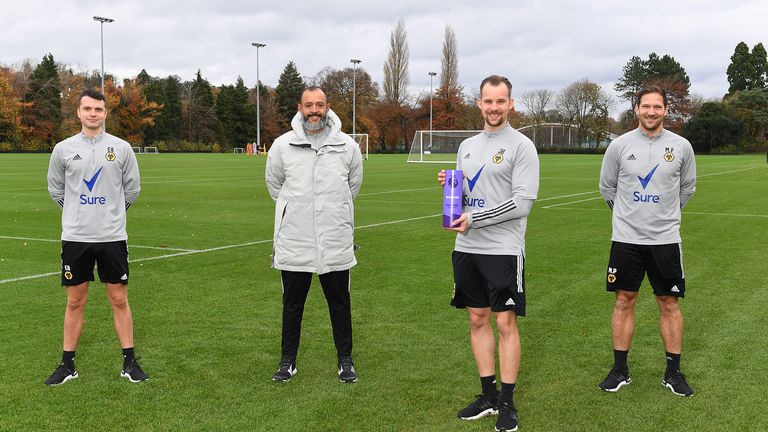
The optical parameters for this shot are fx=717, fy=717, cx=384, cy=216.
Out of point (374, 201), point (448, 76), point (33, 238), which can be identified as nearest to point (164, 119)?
point (448, 76)

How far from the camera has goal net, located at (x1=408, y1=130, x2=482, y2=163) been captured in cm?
5056

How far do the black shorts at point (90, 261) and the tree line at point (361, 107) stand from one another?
73735 mm

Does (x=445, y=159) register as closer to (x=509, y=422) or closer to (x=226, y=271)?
(x=226, y=271)

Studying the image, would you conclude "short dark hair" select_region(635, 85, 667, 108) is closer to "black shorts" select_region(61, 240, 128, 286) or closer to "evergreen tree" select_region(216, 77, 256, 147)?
"black shorts" select_region(61, 240, 128, 286)

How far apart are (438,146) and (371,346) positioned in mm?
46759

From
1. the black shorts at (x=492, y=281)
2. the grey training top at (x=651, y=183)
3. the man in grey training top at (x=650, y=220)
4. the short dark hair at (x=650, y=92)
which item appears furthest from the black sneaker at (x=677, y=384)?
the short dark hair at (x=650, y=92)

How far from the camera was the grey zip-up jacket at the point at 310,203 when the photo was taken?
15.9 feet

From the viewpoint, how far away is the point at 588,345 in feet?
19.1

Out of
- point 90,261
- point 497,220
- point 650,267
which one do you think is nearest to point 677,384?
point 650,267

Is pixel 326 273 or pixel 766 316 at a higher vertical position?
pixel 326 273

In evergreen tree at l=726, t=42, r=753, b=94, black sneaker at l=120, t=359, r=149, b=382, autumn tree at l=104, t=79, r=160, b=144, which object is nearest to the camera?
black sneaker at l=120, t=359, r=149, b=382

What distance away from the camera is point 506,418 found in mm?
4137

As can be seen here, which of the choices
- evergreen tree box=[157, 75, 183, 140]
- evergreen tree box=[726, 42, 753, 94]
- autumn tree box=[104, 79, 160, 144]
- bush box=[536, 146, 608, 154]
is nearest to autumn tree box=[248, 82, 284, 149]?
evergreen tree box=[157, 75, 183, 140]

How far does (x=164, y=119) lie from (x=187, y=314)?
286 ft
